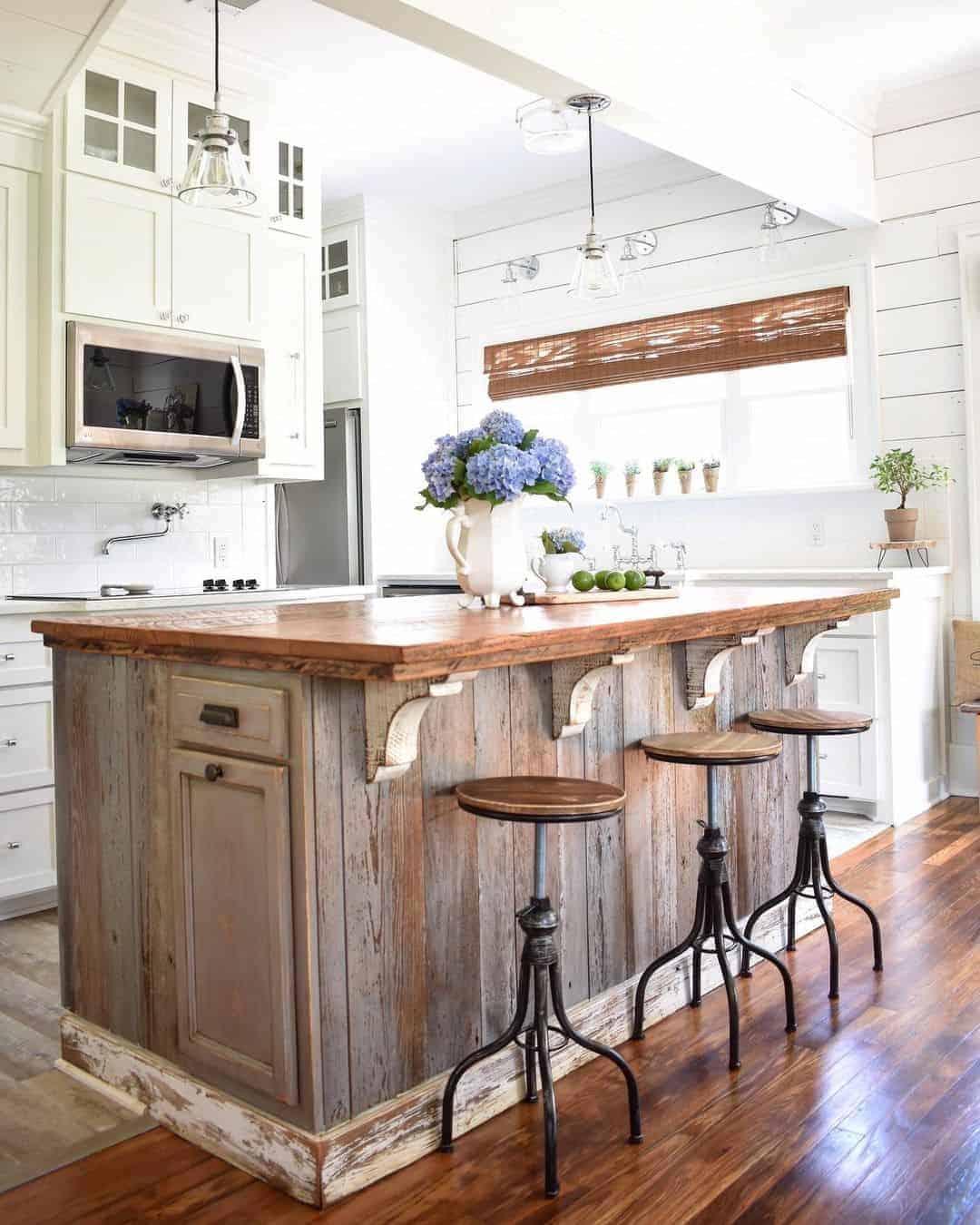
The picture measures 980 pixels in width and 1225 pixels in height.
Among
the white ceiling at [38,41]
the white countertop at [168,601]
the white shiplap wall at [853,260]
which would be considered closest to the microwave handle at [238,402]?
the white countertop at [168,601]

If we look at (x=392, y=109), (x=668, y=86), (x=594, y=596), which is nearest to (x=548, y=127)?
(x=668, y=86)

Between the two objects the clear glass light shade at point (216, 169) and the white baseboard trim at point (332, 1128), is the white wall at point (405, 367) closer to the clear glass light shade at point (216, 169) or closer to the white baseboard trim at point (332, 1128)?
the clear glass light shade at point (216, 169)

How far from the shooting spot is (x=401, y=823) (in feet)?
6.70

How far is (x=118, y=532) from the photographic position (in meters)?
4.51

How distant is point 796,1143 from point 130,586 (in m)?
3.13

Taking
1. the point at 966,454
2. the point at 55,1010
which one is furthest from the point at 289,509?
the point at 55,1010

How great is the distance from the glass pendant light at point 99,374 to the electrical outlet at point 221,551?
100 cm

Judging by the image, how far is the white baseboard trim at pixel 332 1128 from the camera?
6.21 ft

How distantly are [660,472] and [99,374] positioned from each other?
8.98ft

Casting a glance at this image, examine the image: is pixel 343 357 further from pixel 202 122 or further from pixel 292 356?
pixel 202 122

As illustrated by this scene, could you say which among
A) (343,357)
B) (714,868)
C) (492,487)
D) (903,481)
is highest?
(343,357)

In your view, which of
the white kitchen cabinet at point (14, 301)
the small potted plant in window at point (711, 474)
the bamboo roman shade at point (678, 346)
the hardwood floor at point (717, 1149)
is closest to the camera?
the hardwood floor at point (717, 1149)

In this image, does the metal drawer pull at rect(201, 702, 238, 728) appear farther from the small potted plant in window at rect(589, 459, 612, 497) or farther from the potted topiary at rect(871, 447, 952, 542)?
the small potted plant in window at rect(589, 459, 612, 497)

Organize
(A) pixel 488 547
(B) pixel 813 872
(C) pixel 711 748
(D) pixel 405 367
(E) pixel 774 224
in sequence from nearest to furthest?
(C) pixel 711 748 → (A) pixel 488 547 → (B) pixel 813 872 → (E) pixel 774 224 → (D) pixel 405 367
